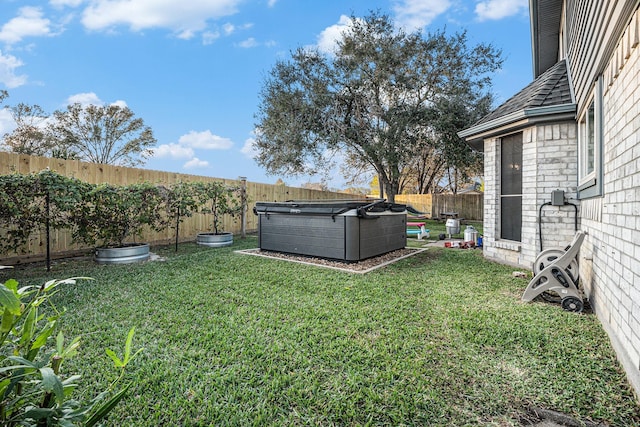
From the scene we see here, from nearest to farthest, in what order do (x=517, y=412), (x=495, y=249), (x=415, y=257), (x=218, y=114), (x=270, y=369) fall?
(x=517, y=412)
(x=270, y=369)
(x=495, y=249)
(x=415, y=257)
(x=218, y=114)

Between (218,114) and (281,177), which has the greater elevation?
(218,114)

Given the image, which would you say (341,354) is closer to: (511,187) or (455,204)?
(511,187)

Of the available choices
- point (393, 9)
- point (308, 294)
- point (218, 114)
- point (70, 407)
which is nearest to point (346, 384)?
point (70, 407)

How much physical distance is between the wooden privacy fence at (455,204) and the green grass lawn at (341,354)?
13.9 meters

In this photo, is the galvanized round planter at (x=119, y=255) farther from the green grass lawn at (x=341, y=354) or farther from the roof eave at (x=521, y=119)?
the roof eave at (x=521, y=119)

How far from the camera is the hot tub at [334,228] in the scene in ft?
18.0

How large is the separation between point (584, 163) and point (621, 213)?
2325 mm

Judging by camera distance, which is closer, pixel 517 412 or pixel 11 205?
pixel 517 412

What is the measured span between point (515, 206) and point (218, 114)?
9.82 metres

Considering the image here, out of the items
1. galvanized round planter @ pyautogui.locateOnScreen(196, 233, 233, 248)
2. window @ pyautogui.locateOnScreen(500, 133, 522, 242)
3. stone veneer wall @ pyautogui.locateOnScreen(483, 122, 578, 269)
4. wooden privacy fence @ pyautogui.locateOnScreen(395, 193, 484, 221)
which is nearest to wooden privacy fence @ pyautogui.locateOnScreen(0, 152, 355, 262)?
galvanized round planter @ pyautogui.locateOnScreen(196, 233, 233, 248)

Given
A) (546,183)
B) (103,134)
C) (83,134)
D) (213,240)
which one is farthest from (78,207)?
(103,134)

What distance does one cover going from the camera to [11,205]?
4.15m

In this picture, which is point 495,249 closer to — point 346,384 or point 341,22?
point 346,384

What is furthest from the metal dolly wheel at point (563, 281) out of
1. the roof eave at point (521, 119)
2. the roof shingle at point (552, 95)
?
the roof shingle at point (552, 95)
